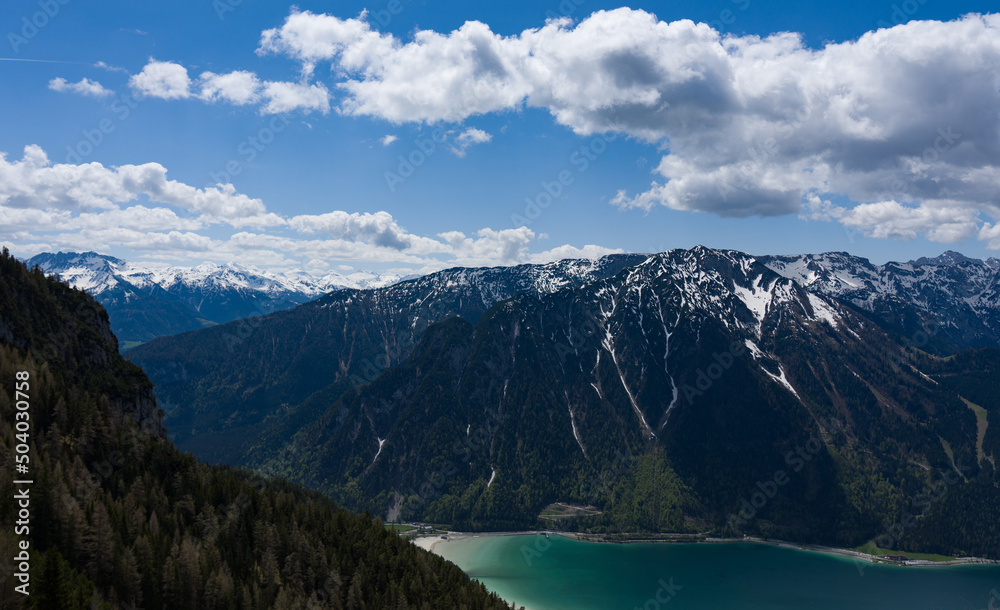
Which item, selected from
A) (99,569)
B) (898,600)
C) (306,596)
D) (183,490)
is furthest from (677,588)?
(99,569)

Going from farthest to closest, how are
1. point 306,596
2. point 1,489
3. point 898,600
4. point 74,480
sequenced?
point 898,600 < point 306,596 < point 74,480 < point 1,489

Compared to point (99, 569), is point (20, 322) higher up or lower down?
higher up

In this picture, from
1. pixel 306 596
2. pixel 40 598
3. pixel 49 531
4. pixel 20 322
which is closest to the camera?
pixel 40 598

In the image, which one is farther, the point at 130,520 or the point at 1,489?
the point at 130,520

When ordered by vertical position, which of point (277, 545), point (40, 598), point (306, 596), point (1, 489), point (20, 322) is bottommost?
point (306, 596)

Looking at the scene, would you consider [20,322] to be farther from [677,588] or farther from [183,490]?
[677,588]

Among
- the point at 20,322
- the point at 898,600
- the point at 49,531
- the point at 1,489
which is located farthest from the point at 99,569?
the point at 898,600
